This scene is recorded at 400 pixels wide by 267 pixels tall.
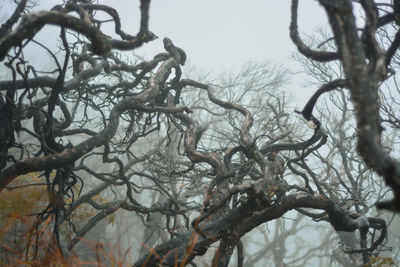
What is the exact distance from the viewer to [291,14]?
196 centimetres

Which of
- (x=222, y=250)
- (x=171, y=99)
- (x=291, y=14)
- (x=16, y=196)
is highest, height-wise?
(x=171, y=99)

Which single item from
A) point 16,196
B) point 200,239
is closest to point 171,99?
point 16,196

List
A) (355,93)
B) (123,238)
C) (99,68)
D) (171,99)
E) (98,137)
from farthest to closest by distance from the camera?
(123,238) < (171,99) < (99,68) < (98,137) < (355,93)

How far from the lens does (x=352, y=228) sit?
8.14 ft

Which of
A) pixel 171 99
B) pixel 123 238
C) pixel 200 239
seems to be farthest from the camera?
pixel 123 238

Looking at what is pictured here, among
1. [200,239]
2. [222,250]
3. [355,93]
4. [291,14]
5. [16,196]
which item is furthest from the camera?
[16,196]

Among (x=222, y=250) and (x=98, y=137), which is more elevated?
(x=98, y=137)

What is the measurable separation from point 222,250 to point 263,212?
50 centimetres

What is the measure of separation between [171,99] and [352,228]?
11.0 ft

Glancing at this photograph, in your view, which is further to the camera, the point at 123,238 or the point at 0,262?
the point at 123,238

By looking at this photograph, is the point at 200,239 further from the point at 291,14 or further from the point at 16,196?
the point at 16,196

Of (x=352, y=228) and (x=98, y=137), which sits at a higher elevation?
(x=98, y=137)

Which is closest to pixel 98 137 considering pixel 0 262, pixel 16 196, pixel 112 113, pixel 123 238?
pixel 112 113

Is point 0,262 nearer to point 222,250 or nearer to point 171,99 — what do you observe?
point 222,250
